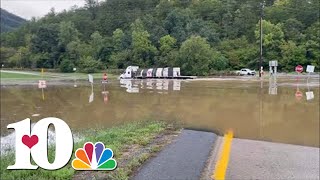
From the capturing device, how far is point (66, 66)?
2.18 meters

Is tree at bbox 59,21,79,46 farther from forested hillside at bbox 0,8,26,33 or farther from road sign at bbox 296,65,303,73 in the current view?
road sign at bbox 296,65,303,73

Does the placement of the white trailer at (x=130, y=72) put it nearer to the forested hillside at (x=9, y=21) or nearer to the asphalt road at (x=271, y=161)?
the forested hillside at (x=9, y=21)

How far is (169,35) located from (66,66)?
0.68m

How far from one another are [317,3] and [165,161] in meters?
1.39

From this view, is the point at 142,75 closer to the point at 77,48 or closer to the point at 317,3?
the point at 77,48

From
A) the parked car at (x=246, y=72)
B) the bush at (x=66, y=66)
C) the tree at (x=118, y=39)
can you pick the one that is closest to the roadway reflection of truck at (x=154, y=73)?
the tree at (x=118, y=39)

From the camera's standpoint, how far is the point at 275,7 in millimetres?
2352

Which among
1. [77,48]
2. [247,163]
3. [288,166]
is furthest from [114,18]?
[288,166]

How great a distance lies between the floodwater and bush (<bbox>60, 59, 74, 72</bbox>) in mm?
705

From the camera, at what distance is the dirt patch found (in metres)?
1.94

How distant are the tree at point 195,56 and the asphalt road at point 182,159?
0.61 meters

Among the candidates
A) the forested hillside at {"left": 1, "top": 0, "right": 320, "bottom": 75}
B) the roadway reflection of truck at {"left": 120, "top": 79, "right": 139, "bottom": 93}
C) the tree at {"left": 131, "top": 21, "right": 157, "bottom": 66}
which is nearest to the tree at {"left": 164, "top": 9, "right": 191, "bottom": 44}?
the forested hillside at {"left": 1, "top": 0, "right": 320, "bottom": 75}

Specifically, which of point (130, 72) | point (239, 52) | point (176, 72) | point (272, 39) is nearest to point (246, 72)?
point (239, 52)

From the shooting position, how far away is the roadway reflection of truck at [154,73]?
90.3 inches
